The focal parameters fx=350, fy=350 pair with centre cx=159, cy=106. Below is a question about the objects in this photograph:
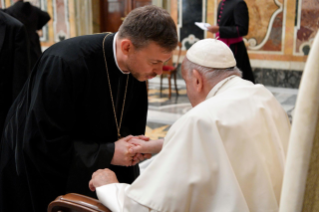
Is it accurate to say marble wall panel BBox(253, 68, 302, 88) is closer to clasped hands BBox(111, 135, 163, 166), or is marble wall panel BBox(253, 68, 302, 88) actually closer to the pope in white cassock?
clasped hands BBox(111, 135, 163, 166)

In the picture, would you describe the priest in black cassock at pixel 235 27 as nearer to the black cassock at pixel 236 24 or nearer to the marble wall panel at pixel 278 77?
the black cassock at pixel 236 24

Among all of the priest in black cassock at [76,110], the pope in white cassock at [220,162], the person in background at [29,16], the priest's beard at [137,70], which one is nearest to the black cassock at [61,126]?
the priest in black cassock at [76,110]

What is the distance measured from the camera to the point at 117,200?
55.4 inches

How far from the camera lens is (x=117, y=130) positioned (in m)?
2.11

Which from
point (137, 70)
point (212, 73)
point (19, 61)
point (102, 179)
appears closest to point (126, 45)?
point (137, 70)

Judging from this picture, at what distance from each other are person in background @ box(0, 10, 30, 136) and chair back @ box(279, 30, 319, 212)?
7.69 ft

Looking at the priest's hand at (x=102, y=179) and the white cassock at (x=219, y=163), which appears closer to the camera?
the white cassock at (x=219, y=163)

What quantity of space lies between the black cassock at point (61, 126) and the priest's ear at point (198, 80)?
65cm

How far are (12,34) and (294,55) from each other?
6.70m

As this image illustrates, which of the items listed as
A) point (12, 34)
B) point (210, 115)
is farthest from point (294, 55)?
point (210, 115)

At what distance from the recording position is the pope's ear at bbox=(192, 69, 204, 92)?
1508 mm

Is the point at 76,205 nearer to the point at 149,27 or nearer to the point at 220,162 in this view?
the point at 220,162

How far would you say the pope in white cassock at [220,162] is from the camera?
1.20 m

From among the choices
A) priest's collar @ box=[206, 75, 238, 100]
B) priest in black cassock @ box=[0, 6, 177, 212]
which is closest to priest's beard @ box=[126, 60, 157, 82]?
priest in black cassock @ box=[0, 6, 177, 212]
